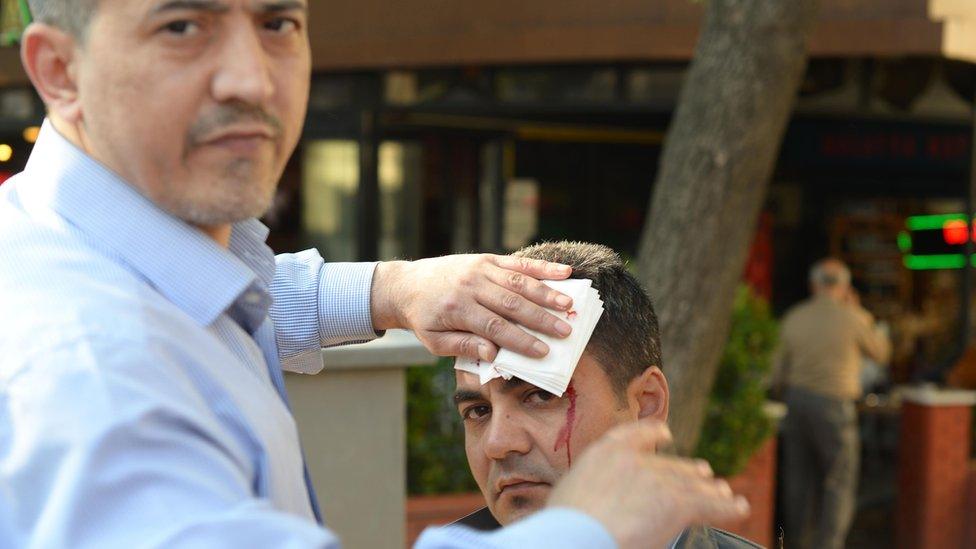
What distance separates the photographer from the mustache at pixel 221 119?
5.01ft

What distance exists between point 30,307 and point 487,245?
9595 mm

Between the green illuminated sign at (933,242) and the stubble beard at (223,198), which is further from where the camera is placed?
the green illuminated sign at (933,242)

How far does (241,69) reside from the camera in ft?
5.04

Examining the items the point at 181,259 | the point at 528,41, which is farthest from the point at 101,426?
the point at 528,41

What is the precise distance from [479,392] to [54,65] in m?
1.19

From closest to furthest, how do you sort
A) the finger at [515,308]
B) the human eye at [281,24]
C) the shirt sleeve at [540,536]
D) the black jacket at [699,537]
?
the shirt sleeve at [540,536]
the human eye at [281,24]
the finger at [515,308]
the black jacket at [699,537]

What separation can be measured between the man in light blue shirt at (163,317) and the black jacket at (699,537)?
90cm

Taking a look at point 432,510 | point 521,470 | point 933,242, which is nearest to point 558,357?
point 521,470

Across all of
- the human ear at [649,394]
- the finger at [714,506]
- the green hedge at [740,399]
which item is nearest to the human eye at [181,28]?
the finger at [714,506]

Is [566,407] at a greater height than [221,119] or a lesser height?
lesser

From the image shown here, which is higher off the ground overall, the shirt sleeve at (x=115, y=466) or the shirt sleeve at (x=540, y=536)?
the shirt sleeve at (x=115, y=466)

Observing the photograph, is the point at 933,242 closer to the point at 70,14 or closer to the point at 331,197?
the point at 331,197

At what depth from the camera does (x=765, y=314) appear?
24.8 feet

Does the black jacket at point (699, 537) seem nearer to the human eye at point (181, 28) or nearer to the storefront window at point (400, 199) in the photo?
the human eye at point (181, 28)
